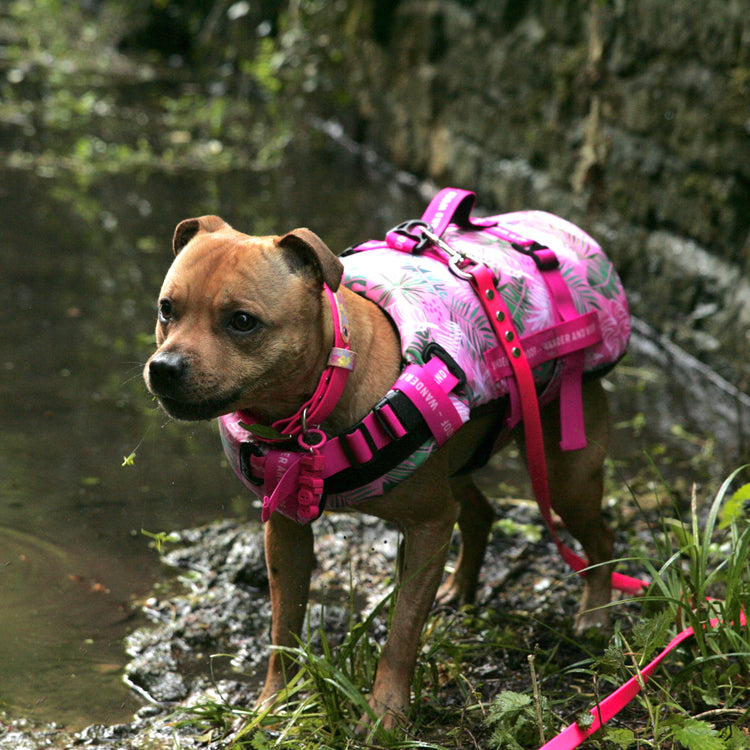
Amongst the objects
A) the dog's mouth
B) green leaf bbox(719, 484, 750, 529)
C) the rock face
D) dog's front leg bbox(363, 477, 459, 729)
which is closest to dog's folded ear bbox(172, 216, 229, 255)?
the dog's mouth

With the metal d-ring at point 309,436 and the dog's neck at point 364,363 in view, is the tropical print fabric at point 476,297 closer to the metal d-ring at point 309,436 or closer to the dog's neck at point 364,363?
the dog's neck at point 364,363

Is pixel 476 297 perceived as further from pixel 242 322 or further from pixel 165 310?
pixel 165 310

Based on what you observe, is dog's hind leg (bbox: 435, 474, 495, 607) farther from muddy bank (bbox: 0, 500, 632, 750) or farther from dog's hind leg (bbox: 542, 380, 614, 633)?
dog's hind leg (bbox: 542, 380, 614, 633)

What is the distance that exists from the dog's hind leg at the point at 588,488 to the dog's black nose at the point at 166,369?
4.64 ft

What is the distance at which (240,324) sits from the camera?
2443mm

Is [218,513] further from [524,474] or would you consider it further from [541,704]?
[541,704]

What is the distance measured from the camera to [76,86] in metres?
14.6

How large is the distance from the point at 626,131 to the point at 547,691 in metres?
4.20

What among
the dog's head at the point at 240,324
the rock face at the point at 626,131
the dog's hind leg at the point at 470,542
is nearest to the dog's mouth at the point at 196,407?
the dog's head at the point at 240,324

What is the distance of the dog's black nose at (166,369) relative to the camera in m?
2.33

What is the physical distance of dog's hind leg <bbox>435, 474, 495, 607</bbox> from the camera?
143 inches

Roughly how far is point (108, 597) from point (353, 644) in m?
1.09

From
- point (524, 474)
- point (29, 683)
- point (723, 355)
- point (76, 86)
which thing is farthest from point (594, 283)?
point (76, 86)

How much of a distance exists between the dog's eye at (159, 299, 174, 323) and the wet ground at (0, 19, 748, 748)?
0.51 metres
